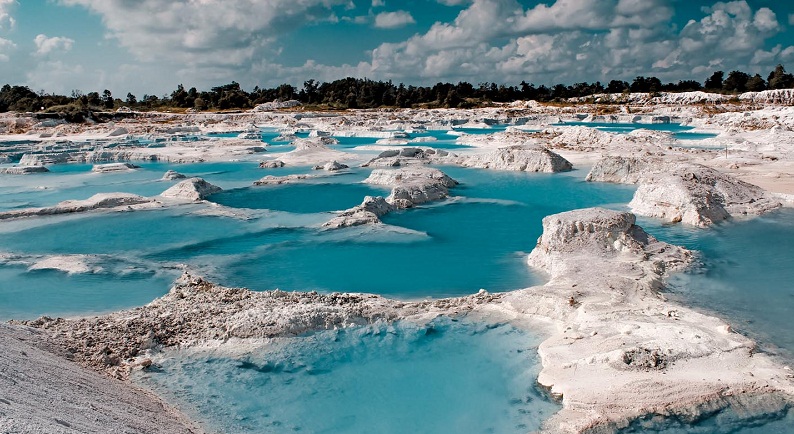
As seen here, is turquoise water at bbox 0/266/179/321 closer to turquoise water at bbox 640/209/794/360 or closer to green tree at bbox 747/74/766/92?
turquoise water at bbox 640/209/794/360

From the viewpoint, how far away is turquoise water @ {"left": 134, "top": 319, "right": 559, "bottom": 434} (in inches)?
269

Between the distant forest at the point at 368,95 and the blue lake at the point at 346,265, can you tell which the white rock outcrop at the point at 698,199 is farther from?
the distant forest at the point at 368,95

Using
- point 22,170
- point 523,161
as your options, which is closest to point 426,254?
point 523,161

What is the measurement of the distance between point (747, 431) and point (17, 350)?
8319mm

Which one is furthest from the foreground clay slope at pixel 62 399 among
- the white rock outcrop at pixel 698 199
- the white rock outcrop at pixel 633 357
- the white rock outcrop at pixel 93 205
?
the white rock outcrop at pixel 698 199

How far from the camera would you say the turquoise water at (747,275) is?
29.5 feet

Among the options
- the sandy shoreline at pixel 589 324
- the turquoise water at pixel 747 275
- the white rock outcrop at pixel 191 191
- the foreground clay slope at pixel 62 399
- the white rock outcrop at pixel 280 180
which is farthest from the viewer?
the white rock outcrop at pixel 280 180

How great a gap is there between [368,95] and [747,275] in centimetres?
8558

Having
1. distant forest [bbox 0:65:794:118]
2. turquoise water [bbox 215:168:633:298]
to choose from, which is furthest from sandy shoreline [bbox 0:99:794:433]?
distant forest [bbox 0:65:794:118]

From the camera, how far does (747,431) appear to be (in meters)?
6.27

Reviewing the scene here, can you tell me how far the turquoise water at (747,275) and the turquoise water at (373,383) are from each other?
3.43m

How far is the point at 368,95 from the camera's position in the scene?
93.9 meters

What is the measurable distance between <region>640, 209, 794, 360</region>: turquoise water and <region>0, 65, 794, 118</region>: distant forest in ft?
236

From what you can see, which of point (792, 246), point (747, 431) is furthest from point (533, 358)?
point (792, 246)
